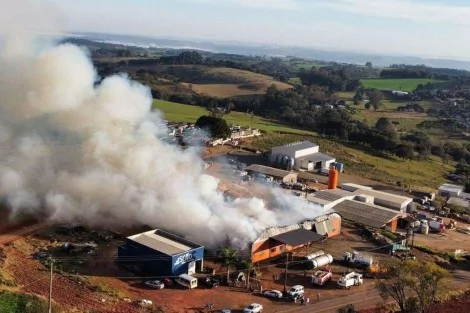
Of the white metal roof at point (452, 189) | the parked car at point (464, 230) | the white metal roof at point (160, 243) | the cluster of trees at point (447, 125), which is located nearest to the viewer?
the white metal roof at point (160, 243)

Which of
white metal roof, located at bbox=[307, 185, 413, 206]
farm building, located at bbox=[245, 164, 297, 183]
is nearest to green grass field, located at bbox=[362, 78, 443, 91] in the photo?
farm building, located at bbox=[245, 164, 297, 183]

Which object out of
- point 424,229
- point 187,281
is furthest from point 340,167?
point 187,281

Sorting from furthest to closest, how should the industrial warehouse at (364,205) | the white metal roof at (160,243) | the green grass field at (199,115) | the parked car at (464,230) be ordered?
the green grass field at (199,115)
the parked car at (464,230)
the industrial warehouse at (364,205)
the white metal roof at (160,243)

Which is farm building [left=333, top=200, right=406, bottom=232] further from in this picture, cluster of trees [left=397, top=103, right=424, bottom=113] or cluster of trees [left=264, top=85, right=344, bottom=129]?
cluster of trees [left=397, top=103, right=424, bottom=113]

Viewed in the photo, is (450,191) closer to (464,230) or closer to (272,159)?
(464,230)

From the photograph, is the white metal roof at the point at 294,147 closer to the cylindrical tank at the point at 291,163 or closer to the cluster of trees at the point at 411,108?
the cylindrical tank at the point at 291,163

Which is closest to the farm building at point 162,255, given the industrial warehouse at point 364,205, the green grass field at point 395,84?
the industrial warehouse at point 364,205

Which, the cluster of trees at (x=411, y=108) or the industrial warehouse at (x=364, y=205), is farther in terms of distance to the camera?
the cluster of trees at (x=411, y=108)
